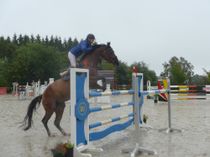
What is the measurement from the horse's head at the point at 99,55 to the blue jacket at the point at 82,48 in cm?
13

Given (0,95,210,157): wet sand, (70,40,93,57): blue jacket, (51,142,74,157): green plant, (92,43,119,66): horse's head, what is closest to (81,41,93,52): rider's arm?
(70,40,93,57): blue jacket

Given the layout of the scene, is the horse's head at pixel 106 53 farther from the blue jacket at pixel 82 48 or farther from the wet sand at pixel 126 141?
the wet sand at pixel 126 141

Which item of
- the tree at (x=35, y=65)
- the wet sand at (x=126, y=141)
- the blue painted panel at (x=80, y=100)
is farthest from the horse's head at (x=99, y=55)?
the tree at (x=35, y=65)

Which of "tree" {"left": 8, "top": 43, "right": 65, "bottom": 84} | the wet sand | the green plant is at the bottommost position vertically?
the wet sand

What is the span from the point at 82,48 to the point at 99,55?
0.45 metres

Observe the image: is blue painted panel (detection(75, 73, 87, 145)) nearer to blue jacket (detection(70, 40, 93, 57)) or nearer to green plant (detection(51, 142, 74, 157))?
green plant (detection(51, 142, 74, 157))

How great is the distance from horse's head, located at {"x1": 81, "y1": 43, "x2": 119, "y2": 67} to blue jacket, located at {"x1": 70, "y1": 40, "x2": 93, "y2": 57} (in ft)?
0.42

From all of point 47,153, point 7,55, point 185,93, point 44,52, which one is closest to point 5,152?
point 47,153

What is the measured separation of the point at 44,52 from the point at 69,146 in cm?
5023

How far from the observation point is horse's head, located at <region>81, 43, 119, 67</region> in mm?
6750

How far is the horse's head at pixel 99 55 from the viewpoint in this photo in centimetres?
675

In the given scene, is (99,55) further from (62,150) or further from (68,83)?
(62,150)

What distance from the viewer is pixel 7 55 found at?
71.2 metres

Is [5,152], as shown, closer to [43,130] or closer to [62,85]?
[62,85]
